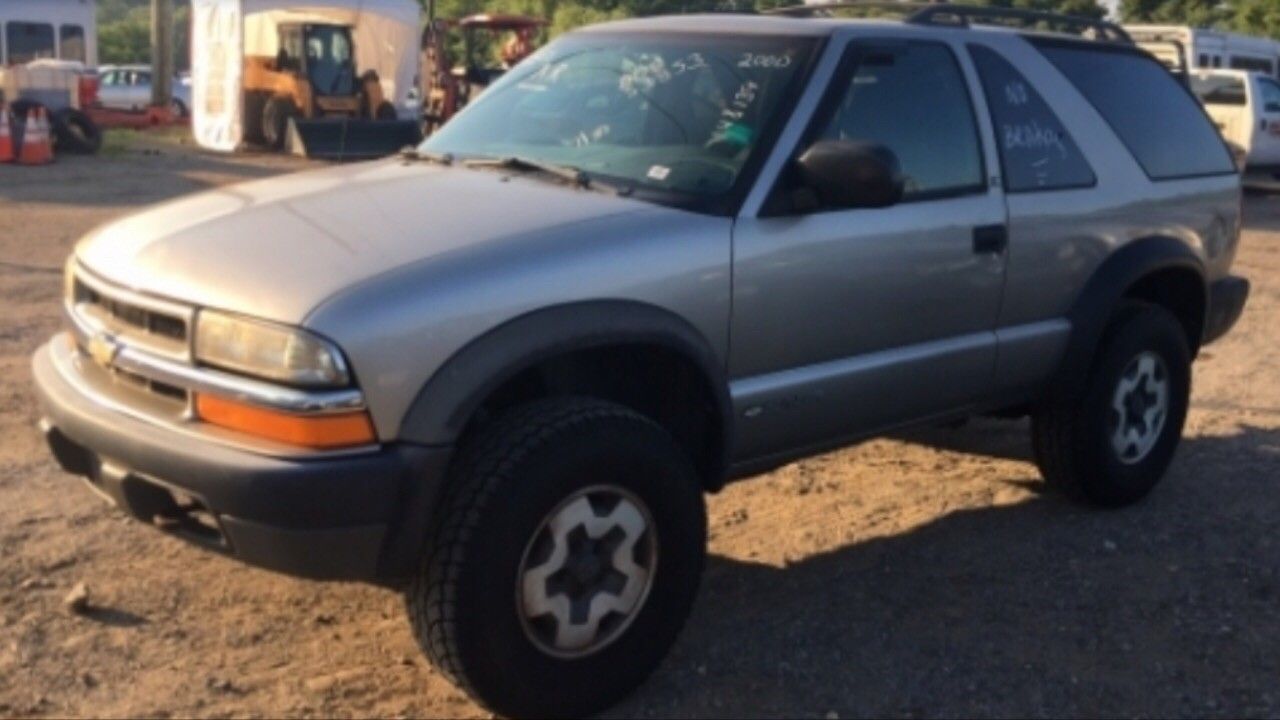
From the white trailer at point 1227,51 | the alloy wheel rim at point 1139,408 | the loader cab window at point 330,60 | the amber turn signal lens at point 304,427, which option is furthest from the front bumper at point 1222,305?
the loader cab window at point 330,60

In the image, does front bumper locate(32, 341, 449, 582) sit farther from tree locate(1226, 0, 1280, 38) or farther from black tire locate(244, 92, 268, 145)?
tree locate(1226, 0, 1280, 38)

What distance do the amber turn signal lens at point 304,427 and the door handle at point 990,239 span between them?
7.74 feet

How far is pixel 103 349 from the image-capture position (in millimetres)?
4152

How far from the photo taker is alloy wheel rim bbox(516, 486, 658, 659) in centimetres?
398

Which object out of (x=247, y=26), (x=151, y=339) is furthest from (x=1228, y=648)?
(x=247, y=26)

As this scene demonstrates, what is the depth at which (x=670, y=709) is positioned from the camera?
167 inches

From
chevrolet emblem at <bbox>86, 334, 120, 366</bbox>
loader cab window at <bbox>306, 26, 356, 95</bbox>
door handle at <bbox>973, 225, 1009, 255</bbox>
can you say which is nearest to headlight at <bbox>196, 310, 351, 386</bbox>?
chevrolet emblem at <bbox>86, 334, 120, 366</bbox>

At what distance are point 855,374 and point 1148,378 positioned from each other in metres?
1.84

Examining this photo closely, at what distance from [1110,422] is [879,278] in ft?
5.24

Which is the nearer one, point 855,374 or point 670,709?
point 670,709

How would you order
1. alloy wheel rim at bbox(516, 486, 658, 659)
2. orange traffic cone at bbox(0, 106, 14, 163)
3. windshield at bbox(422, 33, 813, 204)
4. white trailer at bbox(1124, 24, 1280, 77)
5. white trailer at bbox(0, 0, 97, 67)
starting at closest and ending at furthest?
alloy wheel rim at bbox(516, 486, 658, 659), windshield at bbox(422, 33, 813, 204), orange traffic cone at bbox(0, 106, 14, 163), white trailer at bbox(1124, 24, 1280, 77), white trailer at bbox(0, 0, 97, 67)

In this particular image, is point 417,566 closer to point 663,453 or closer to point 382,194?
point 663,453

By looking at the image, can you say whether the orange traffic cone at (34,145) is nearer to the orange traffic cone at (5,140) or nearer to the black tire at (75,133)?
the orange traffic cone at (5,140)

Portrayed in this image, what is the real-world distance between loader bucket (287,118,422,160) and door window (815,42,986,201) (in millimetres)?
19487
